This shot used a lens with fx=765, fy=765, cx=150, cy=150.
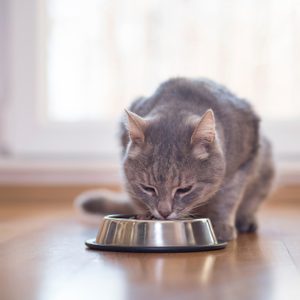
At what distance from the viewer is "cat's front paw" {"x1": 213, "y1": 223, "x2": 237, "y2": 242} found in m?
2.32

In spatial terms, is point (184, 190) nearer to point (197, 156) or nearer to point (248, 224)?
point (197, 156)

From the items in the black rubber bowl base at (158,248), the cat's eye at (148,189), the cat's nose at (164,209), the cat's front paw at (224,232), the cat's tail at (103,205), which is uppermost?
the cat's eye at (148,189)

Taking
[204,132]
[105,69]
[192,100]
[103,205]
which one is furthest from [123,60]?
[204,132]

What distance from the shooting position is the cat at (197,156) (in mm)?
2080

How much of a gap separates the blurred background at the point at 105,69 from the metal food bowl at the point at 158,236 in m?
1.94

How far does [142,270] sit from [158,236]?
30cm

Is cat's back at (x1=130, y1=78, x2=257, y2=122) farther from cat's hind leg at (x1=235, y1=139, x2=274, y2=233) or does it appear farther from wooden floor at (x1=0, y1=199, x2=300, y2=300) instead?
wooden floor at (x1=0, y1=199, x2=300, y2=300)

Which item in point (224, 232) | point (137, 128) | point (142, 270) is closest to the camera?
point (142, 270)

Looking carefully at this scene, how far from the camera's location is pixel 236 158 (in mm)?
2396

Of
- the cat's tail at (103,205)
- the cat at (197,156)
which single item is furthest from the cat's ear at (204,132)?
the cat's tail at (103,205)

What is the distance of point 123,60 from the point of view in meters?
4.12

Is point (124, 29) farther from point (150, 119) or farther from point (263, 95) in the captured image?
point (150, 119)

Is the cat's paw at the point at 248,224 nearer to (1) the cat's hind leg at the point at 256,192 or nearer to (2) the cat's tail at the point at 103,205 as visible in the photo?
(1) the cat's hind leg at the point at 256,192

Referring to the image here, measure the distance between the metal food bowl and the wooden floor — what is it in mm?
41
